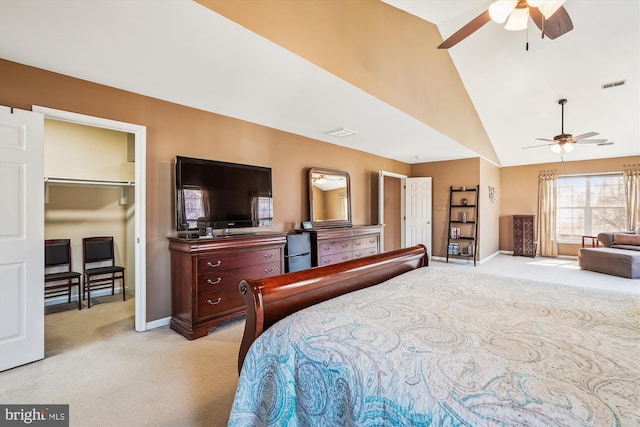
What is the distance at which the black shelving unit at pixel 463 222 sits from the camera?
663 cm

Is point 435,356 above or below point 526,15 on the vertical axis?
below

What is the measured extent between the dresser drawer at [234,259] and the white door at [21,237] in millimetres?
1275

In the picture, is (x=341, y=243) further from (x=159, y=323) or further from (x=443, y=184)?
(x=443, y=184)

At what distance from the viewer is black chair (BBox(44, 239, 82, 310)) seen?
3.78 meters

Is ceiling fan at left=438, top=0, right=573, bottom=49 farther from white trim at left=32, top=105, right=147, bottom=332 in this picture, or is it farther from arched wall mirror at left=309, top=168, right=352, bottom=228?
white trim at left=32, top=105, right=147, bottom=332

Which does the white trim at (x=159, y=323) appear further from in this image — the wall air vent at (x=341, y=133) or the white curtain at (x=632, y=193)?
the white curtain at (x=632, y=193)

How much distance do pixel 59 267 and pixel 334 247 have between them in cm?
376

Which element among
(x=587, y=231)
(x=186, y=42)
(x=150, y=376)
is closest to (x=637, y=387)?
(x=150, y=376)

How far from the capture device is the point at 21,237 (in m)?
2.37

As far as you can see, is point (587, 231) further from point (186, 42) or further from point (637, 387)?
point (186, 42)

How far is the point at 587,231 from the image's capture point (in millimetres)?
7379

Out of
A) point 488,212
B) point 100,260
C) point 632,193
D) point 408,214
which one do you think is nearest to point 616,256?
point 488,212

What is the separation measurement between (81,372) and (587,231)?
991cm

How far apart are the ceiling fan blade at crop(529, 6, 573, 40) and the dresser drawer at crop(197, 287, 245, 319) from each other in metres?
3.66
